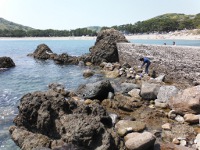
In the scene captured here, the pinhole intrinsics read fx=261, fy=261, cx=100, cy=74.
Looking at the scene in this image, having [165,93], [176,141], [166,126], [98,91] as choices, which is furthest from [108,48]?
[176,141]

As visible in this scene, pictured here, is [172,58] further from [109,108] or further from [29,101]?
[29,101]

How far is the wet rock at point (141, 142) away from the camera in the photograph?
11.3m

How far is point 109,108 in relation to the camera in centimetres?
1738

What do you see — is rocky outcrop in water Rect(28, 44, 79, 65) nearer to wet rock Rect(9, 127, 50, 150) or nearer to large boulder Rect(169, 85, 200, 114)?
large boulder Rect(169, 85, 200, 114)

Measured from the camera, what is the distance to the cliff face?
21000 mm

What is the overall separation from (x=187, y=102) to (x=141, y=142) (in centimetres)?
590

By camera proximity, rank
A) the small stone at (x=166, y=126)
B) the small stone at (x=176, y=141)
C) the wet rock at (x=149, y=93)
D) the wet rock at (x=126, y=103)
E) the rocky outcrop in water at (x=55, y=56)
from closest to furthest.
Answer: the small stone at (x=176, y=141), the small stone at (x=166, y=126), the wet rock at (x=126, y=103), the wet rock at (x=149, y=93), the rocky outcrop in water at (x=55, y=56)

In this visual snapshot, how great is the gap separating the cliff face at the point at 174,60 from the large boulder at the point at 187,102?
4.79 m

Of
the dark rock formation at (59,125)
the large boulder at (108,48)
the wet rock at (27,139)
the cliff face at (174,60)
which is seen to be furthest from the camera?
the large boulder at (108,48)

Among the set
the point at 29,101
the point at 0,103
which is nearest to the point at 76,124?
the point at 29,101

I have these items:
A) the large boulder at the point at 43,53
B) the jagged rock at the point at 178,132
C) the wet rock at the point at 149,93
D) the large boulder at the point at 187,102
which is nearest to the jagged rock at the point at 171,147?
the jagged rock at the point at 178,132

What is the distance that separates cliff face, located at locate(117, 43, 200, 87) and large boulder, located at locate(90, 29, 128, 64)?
19.7ft

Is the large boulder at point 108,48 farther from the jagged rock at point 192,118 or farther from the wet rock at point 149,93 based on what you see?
the jagged rock at point 192,118

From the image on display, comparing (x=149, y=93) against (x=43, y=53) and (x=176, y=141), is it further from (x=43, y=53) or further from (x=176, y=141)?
(x=43, y=53)
